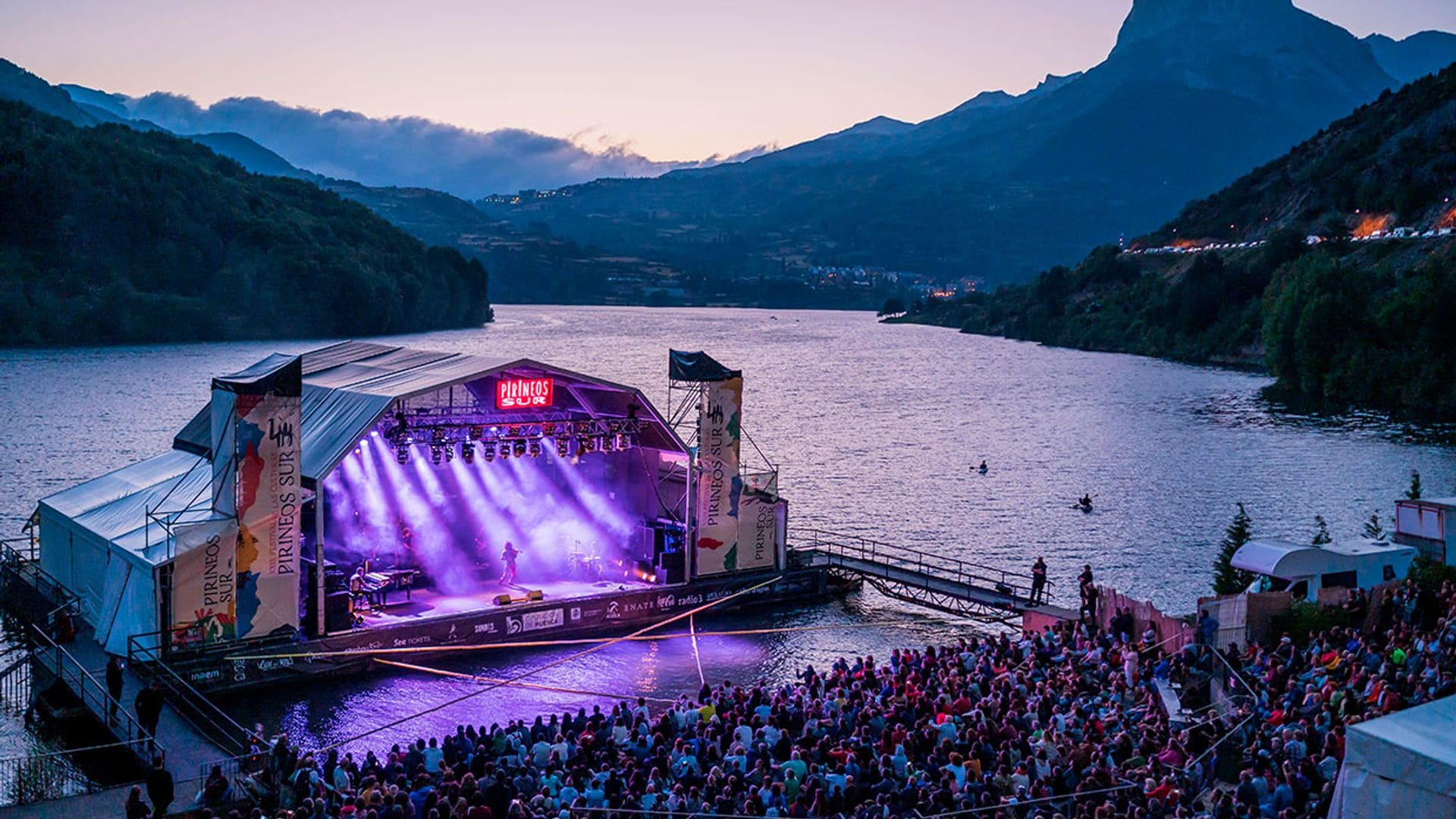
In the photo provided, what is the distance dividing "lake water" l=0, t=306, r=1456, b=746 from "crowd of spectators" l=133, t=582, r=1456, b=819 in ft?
21.8

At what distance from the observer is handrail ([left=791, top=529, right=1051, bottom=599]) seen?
114 feet

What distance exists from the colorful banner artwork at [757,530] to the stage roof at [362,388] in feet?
7.68

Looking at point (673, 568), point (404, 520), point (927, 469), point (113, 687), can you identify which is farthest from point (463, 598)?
point (927, 469)

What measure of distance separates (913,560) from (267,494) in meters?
24.1

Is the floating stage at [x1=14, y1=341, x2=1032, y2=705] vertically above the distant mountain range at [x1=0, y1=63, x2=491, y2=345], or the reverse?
the distant mountain range at [x1=0, y1=63, x2=491, y2=345]

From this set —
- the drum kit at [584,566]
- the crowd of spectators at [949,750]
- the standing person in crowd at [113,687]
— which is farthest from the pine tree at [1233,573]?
the standing person in crowd at [113,687]

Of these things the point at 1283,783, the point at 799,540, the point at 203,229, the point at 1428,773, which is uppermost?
the point at 203,229

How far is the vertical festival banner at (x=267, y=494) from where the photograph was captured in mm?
23047

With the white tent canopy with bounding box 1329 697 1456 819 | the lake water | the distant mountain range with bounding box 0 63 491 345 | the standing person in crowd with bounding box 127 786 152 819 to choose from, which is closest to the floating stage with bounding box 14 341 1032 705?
the lake water

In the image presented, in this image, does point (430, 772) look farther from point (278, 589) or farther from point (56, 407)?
point (56, 407)

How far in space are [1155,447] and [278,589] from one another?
57975 millimetres

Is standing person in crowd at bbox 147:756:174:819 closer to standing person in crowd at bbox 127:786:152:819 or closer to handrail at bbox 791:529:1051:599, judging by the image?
standing person in crowd at bbox 127:786:152:819

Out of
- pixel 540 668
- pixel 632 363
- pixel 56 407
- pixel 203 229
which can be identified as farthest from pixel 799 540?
pixel 203 229

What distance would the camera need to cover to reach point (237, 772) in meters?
17.2
